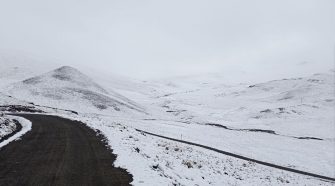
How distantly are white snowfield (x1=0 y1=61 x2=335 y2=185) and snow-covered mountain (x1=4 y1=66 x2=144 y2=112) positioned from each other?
269 millimetres

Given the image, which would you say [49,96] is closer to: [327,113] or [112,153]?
[112,153]

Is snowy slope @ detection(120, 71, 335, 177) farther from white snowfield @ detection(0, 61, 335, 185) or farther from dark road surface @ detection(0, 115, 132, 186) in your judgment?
dark road surface @ detection(0, 115, 132, 186)

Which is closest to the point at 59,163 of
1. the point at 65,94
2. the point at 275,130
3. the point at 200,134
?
the point at 200,134

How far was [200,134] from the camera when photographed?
67688 mm

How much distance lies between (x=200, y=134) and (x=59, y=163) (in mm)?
51626

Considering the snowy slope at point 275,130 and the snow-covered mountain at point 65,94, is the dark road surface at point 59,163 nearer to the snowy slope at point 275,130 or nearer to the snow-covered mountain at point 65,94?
the snowy slope at point 275,130

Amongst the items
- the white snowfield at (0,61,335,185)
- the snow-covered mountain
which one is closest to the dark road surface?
the white snowfield at (0,61,335,185)

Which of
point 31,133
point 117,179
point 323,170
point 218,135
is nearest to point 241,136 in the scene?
Result: point 218,135

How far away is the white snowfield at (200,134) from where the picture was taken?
804 inches

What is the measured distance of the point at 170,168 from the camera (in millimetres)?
18672

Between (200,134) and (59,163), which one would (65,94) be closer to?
(200,134)

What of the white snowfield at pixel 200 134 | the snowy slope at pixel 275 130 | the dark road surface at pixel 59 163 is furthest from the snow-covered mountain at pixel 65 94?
the dark road surface at pixel 59 163

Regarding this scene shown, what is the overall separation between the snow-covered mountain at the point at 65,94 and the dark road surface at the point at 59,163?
7035 centimetres

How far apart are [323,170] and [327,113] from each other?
9628 cm
